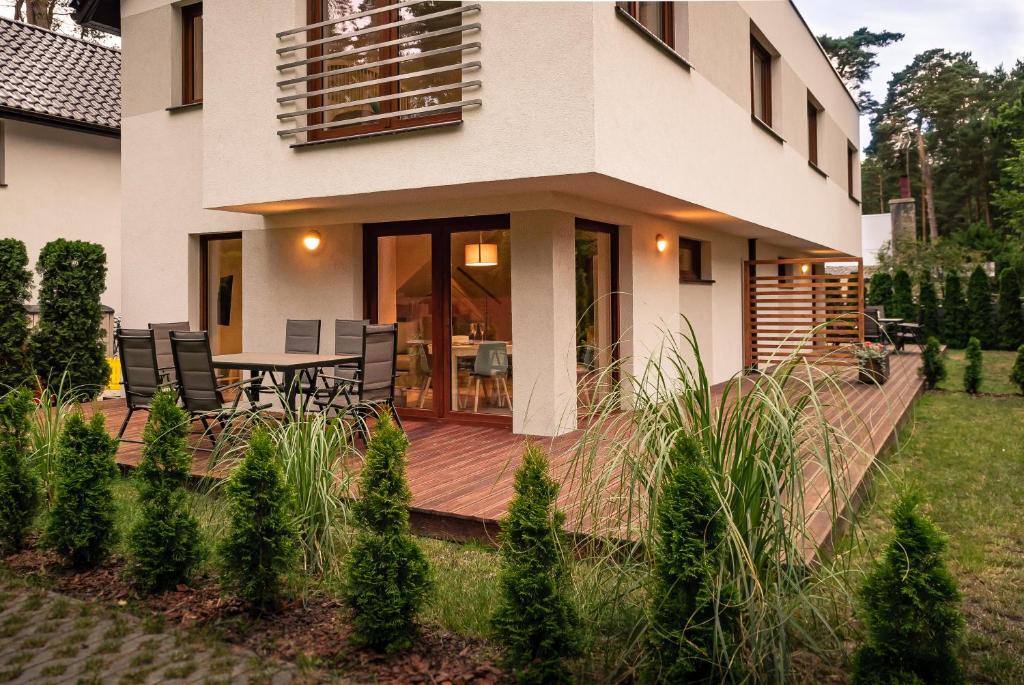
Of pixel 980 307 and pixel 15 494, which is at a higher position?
pixel 980 307

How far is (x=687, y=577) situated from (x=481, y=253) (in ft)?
20.2

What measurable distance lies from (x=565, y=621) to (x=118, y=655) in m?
1.78

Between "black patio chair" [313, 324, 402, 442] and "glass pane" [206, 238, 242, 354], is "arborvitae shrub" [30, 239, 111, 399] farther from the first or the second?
"black patio chair" [313, 324, 402, 442]

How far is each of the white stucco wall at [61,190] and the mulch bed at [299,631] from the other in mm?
11949

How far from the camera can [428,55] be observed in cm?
734

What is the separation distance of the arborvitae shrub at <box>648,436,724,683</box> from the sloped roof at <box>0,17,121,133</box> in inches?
565

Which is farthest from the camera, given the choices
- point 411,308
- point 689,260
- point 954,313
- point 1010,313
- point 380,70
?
point 954,313

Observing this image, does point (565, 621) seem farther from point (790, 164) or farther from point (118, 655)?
point (790, 164)

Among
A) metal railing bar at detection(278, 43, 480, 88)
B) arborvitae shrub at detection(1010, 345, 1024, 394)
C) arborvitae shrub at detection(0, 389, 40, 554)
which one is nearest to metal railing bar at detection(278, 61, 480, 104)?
metal railing bar at detection(278, 43, 480, 88)

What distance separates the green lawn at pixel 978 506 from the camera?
3.28 metres

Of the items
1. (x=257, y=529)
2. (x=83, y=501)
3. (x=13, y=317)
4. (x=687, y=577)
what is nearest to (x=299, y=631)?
(x=257, y=529)

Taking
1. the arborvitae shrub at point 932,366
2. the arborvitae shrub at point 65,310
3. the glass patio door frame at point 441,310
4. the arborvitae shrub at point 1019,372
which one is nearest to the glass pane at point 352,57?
the glass patio door frame at point 441,310

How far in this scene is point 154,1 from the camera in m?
10.6

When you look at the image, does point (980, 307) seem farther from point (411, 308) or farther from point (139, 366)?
point (139, 366)
